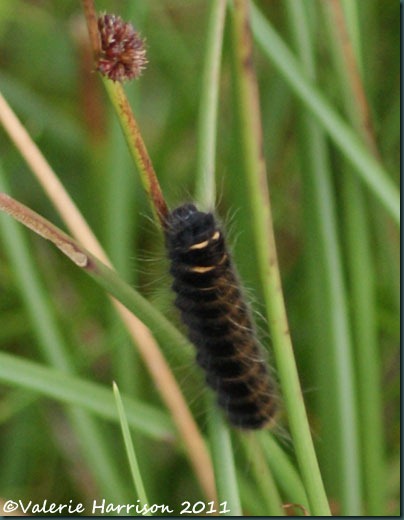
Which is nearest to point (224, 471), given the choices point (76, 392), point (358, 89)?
point (76, 392)

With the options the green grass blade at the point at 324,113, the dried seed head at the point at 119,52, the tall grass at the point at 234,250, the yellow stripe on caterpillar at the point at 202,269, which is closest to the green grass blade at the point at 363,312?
the tall grass at the point at 234,250

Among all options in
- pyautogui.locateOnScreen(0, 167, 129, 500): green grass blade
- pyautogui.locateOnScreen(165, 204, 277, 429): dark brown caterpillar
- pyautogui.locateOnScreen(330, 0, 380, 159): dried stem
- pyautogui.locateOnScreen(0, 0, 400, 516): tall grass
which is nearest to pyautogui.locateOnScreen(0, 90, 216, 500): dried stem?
pyautogui.locateOnScreen(0, 0, 400, 516): tall grass

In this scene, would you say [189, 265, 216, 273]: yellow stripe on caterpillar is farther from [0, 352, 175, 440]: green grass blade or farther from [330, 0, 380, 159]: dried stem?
[330, 0, 380, 159]: dried stem

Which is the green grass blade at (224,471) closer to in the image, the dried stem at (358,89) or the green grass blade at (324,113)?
the green grass blade at (324,113)

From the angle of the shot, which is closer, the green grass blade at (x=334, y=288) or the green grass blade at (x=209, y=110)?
the green grass blade at (x=209, y=110)

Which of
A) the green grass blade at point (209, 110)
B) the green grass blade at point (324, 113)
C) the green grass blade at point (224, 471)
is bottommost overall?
the green grass blade at point (224, 471)

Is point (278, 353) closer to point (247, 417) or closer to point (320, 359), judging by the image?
point (247, 417)

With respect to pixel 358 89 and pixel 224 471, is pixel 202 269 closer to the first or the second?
pixel 224 471
